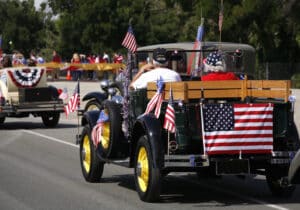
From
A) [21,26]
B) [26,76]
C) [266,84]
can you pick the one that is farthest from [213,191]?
[21,26]

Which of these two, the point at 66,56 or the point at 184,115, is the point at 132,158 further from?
the point at 66,56

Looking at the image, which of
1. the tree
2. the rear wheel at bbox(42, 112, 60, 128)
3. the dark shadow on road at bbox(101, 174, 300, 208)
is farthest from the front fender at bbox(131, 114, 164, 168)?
the tree

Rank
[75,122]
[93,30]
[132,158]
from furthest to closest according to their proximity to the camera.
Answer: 1. [93,30]
2. [75,122]
3. [132,158]

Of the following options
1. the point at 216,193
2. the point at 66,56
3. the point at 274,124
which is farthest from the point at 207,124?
the point at 66,56

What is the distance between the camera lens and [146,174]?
396 inches

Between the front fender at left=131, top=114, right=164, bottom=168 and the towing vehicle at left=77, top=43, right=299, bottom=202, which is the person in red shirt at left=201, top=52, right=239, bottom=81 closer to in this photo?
the towing vehicle at left=77, top=43, right=299, bottom=202

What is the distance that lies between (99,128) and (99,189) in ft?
2.83

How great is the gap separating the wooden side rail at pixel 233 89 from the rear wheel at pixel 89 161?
6.40 feet

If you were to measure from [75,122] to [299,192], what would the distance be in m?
13.4

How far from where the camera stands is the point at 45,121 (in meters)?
22.4

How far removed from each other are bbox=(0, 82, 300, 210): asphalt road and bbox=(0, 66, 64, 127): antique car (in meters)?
4.85

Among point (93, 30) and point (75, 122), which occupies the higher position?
point (93, 30)

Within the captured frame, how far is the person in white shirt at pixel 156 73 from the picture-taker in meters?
10.8

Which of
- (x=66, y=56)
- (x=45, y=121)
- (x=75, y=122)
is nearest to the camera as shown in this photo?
(x=45, y=121)
